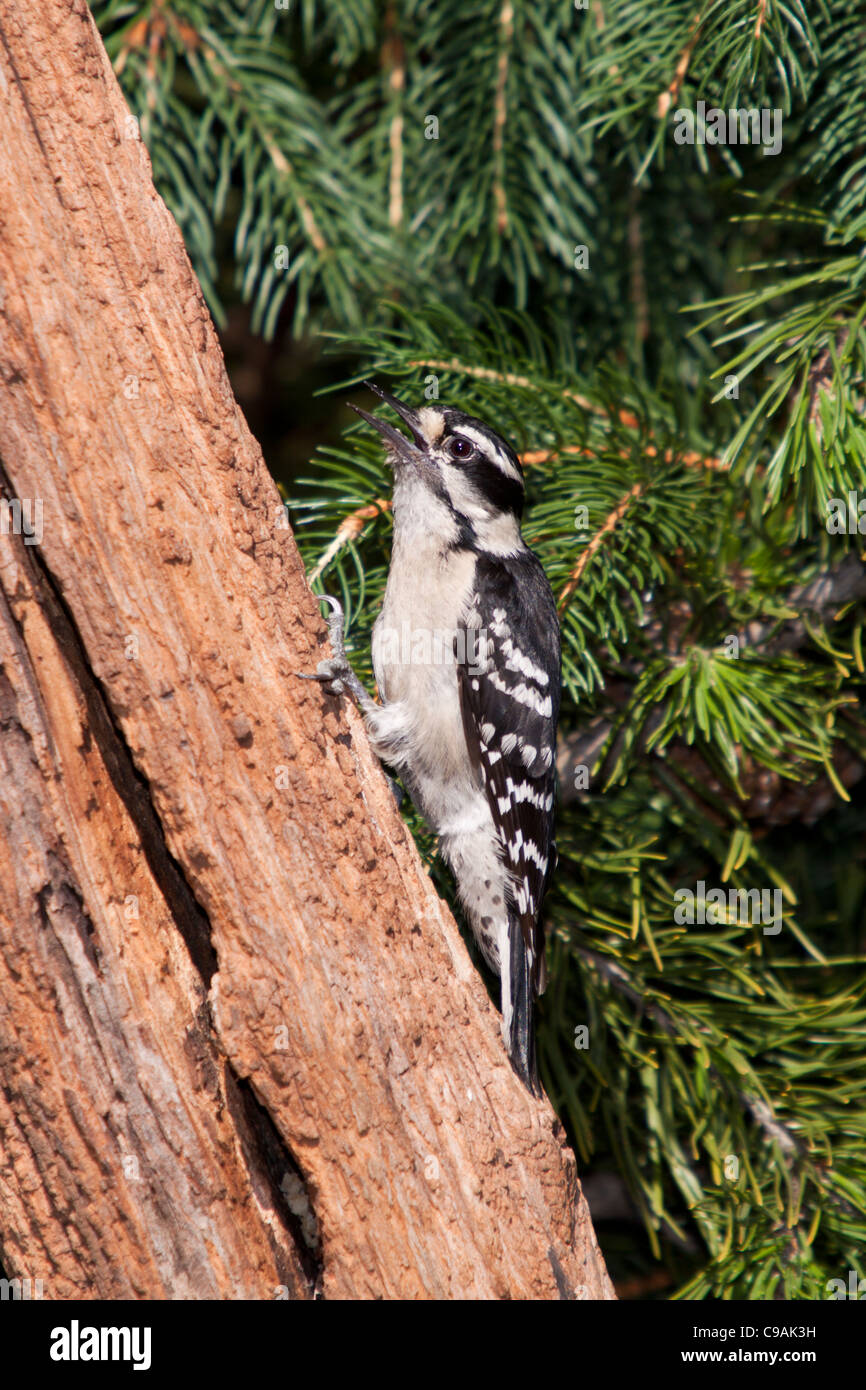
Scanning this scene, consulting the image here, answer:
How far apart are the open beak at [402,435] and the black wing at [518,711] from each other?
0.29m

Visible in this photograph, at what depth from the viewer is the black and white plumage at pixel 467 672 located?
232 centimetres

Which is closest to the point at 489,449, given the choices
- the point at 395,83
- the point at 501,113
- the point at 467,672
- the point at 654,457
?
the point at 654,457

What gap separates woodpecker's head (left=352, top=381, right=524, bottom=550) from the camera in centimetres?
238

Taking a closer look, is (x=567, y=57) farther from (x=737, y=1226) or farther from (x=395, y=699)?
(x=737, y=1226)

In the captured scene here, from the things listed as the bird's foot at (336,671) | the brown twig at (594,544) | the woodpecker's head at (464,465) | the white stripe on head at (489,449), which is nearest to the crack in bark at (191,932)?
the bird's foot at (336,671)

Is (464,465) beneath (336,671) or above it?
above

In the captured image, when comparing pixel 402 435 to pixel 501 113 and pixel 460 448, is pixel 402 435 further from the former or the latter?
pixel 501 113

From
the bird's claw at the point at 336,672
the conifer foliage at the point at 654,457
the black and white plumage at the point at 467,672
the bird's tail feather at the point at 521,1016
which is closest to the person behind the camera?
the bird's claw at the point at 336,672

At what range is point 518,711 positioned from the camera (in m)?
2.38

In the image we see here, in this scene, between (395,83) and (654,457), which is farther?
(395,83)

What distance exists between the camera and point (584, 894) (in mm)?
2158

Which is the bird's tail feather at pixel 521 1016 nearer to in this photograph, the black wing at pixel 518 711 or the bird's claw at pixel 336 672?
the black wing at pixel 518 711

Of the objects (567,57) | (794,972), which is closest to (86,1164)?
(794,972)

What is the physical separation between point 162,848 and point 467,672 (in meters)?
1.00
